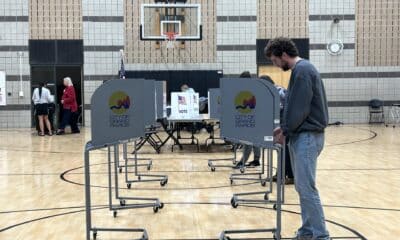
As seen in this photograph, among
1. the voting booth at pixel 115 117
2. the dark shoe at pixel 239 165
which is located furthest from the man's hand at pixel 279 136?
the dark shoe at pixel 239 165

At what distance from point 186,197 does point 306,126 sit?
3.06 m

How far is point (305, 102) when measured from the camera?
4203mm

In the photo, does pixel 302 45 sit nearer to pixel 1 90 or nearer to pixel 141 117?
pixel 1 90

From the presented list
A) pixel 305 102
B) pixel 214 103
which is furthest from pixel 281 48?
pixel 214 103

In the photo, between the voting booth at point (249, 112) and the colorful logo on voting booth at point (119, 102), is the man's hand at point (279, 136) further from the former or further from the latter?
the colorful logo on voting booth at point (119, 102)

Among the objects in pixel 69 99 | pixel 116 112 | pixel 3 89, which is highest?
pixel 3 89

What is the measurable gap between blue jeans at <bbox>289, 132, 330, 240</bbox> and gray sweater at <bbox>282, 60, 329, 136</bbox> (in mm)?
82

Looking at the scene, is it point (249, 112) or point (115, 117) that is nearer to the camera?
point (115, 117)

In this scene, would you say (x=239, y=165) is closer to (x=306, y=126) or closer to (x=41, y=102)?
(x=306, y=126)

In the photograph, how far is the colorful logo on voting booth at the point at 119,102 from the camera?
16.6ft

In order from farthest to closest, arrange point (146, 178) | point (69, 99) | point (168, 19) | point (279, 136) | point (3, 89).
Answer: point (3, 89)
point (168, 19)
point (69, 99)
point (146, 178)
point (279, 136)

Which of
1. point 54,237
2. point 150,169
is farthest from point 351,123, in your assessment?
point 54,237

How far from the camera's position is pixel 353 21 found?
21.0 meters

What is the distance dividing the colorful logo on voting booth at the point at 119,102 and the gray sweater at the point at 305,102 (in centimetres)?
166
